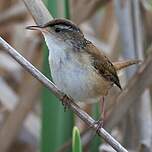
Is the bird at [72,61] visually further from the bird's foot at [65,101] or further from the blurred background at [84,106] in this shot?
the blurred background at [84,106]

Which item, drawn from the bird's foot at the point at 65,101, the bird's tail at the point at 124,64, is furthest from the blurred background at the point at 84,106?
the bird's foot at the point at 65,101

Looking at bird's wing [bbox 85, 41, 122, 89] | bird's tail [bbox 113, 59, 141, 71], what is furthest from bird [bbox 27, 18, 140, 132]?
bird's tail [bbox 113, 59, 141, 71]

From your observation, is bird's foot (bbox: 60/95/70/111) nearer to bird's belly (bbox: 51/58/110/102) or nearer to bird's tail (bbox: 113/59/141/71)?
bird's belly (bbox: 51/58/110/102)

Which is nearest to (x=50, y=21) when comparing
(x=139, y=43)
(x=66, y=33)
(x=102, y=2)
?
(x=66, y=33)

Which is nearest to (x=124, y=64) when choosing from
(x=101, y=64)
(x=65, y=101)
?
(x=101, y=64)

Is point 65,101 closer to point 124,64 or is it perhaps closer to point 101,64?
point 101,64

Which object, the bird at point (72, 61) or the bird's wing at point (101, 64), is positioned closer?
the bird at point (72, 61)
